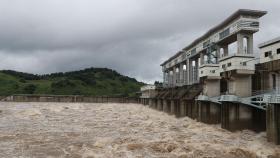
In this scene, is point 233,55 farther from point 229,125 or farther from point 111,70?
point 111,70

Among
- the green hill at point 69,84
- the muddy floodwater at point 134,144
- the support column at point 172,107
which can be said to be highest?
the green hill at point 69,84

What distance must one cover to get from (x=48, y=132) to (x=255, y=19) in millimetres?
20429

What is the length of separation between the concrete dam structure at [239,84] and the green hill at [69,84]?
200ft

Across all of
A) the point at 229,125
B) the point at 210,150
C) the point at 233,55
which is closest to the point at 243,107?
the point at 229,125

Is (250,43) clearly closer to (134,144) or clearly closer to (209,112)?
(209,112)

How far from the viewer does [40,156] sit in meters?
17.6

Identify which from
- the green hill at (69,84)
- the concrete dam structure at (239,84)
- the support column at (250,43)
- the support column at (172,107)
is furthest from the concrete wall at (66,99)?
the support column at (250,43)

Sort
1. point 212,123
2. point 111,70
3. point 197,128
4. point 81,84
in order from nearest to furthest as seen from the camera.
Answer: point 197,128, point 212,123, point 81,84, point 111,70

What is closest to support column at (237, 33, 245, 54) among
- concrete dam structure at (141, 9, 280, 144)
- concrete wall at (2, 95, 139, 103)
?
concrete dam structure at (141, 9, 280, 144)

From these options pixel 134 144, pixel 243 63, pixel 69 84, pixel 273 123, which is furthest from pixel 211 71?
pixel 69 84

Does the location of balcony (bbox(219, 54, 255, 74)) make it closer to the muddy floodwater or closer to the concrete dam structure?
the concrete dam structure

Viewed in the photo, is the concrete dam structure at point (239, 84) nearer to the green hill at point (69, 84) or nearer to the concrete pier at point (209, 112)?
the concrete pier at point (209, 112)

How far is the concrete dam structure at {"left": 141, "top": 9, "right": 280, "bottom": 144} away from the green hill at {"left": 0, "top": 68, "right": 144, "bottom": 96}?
200 ft

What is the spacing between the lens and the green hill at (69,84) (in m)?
97.8
